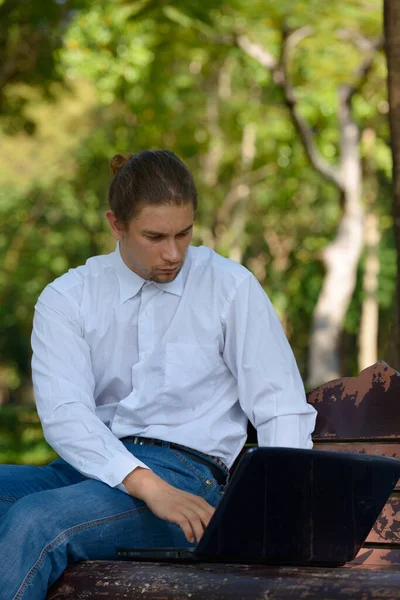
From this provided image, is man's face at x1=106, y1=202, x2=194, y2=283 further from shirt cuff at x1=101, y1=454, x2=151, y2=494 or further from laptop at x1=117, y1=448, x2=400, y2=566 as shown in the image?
laptop at x1=117, y1=448, x2=400, y2=566

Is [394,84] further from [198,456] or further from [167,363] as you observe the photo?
[198,456]

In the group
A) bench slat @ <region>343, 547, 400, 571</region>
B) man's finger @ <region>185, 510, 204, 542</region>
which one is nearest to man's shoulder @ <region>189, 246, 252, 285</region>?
man's finger @ <region>185, 510, 204, 542</region>

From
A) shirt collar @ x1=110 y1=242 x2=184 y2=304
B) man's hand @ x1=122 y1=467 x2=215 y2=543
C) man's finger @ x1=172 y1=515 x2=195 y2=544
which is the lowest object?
man's finger @ x1=172 y1=515 x2=195 y2=544

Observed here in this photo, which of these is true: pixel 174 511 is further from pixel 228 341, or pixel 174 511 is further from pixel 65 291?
pixel 65 291

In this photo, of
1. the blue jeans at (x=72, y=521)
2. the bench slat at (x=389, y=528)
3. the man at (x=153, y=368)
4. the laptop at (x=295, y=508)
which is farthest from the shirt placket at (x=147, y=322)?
the bench slat at (x=389, y=528)

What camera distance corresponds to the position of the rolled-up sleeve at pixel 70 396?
2.92 metres

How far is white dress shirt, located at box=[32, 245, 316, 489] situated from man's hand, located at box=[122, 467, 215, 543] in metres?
0.16

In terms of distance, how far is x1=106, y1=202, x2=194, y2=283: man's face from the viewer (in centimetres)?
307

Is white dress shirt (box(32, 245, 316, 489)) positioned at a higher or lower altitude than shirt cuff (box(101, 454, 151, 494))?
higher

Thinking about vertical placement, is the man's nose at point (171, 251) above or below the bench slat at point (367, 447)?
above

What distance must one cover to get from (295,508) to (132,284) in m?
1.06

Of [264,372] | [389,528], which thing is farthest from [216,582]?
[389,528]

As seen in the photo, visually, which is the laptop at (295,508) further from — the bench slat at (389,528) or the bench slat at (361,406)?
the bench slat at (361,406)

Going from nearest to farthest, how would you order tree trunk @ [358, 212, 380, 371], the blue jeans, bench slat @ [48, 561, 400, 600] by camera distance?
1. bench slat @ [48, 561, 400, 600]
2. the blue jeans
3. tree trunk @ [358, 212, 380, 371]
